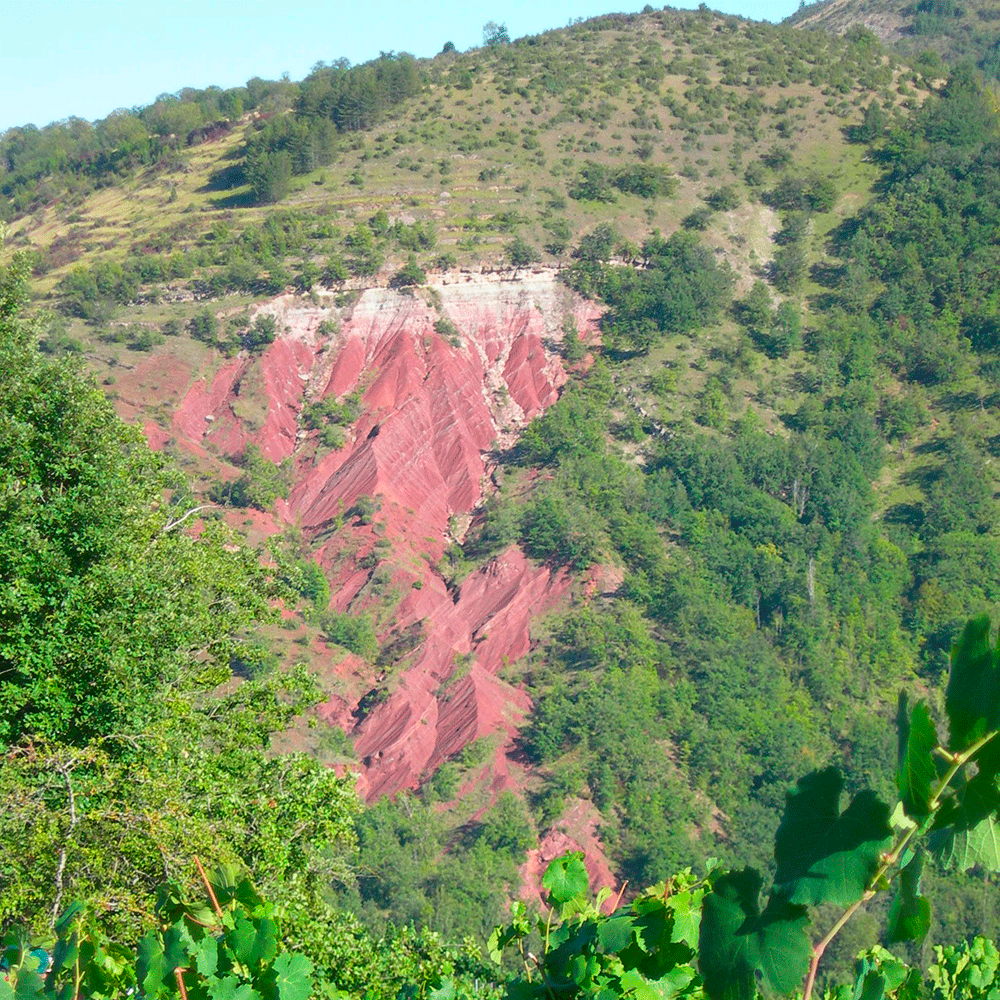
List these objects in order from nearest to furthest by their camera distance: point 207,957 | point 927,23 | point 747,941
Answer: point 747,941
point 207,957
point 927,23

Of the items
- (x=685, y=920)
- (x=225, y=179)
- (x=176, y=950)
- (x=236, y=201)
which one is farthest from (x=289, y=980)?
(x=225, y=179)

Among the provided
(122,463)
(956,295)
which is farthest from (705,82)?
(122,463)

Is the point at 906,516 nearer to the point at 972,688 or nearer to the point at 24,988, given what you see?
the point at 24,988

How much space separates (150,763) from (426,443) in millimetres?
37867

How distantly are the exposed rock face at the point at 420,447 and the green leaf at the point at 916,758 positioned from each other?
33.5 m

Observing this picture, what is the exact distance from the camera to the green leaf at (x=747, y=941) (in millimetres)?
1595

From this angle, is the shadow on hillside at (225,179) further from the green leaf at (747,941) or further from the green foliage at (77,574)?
the green leaf at (747,941)

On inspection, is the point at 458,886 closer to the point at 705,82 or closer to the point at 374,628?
the point at 374,628

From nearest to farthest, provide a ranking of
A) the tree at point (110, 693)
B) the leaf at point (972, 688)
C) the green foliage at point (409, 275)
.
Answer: the leaf at point (972, 688) → the tree at point (110, 693) → the green foliage at point (409, 275)

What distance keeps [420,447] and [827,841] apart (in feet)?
147

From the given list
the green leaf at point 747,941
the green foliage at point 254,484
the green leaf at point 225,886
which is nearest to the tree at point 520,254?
the green foliage at point 254,484

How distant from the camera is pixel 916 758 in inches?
58.1

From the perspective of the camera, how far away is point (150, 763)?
8758 millimetres

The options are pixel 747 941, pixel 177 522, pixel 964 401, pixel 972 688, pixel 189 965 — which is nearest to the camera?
pixel 972 688
